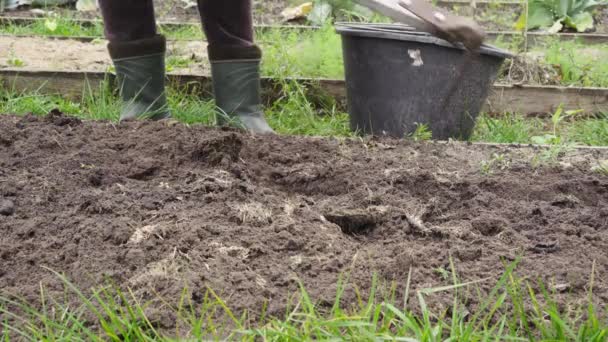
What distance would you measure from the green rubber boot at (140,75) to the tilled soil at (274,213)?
15.3 inches

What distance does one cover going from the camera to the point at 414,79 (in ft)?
10.6

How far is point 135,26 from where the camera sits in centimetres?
317

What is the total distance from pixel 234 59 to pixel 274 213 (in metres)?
1.30

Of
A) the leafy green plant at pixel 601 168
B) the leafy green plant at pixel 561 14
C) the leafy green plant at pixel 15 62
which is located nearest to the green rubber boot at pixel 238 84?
the leafy green plant at pixel 601 168

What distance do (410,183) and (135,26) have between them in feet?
4.74

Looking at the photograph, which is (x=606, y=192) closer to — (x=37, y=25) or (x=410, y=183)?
(x=410, y=183)

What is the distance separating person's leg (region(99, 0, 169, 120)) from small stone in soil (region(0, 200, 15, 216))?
1097 mm

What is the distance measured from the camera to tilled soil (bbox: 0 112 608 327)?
1.71 meters

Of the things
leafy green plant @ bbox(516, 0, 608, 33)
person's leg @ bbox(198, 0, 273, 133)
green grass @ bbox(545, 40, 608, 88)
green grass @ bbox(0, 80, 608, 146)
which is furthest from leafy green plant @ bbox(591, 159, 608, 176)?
leafy green plant @ bbox(516, 0, 608, 33)

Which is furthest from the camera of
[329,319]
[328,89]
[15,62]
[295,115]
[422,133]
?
[15,62]

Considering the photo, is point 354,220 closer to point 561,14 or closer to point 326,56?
point 326,56

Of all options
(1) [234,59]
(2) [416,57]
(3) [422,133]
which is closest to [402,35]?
(2) [416,57]

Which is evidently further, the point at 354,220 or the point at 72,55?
the point at 72,55

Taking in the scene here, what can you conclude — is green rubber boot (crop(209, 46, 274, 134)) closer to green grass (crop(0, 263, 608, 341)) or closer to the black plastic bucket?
the black plastic bucket
